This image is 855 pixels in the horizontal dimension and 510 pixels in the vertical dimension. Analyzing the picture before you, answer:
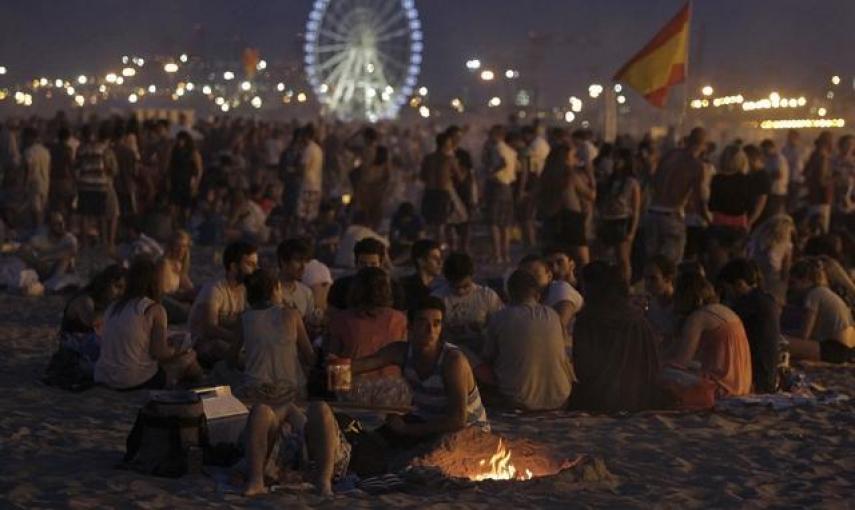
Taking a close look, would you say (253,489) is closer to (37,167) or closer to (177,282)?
(177,282)

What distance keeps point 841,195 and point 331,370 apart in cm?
1164

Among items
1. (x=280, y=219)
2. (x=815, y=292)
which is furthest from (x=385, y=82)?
(x=815, y=292)

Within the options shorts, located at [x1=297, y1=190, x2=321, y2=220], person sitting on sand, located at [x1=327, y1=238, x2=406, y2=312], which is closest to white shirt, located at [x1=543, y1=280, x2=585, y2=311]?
person sitting on sand, located at [x1=327, y1=238, x2=406, y2=312]

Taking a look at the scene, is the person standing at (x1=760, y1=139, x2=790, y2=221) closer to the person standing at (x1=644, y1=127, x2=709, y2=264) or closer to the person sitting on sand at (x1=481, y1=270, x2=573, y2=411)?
the person standing at (x1=644, y1=127, x2=709, y2=264)

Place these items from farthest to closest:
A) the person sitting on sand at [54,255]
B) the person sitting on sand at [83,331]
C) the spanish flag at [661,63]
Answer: the spanish flag at [661,63]
the person sitting on sand at [54,255]
the person sitting on sand at [83,331]

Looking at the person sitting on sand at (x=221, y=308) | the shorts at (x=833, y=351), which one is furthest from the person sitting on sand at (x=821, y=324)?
the person sitting on sand at (x=221, y=308)

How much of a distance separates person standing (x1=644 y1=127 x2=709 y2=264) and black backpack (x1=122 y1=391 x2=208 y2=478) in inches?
282

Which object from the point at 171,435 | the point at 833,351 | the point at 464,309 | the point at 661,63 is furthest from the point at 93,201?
the point at 171,435

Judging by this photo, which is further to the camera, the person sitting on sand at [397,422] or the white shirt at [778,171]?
the white shirt at [778,171]

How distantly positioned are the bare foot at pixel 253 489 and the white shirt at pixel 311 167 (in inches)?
477

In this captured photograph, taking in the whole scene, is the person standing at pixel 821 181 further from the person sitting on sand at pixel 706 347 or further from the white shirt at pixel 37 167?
the white shirt at pixel 37 167

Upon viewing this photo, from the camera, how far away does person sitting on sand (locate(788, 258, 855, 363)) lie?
10.4 meters

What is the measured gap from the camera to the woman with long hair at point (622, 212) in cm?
1401

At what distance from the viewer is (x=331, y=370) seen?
24.3ft
